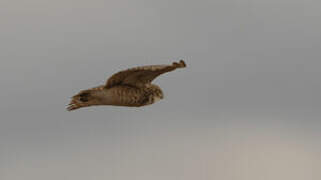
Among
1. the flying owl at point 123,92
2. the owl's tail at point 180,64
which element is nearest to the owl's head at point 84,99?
the flying owl at point 123,92

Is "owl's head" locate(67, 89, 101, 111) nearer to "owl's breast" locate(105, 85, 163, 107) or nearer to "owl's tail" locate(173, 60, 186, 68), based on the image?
"owl's breast" locate(105, 85, 163, 107)

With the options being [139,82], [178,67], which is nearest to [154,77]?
[139,82]

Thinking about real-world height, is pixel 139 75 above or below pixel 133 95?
above

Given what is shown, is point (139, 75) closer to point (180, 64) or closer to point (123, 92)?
point (123, 92)

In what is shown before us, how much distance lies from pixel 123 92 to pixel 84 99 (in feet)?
3.92

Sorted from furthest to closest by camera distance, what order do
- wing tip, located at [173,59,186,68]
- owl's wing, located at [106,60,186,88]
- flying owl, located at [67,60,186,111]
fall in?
flying owl, located at [67,60,186,111] → owl's wing, located at [106,60,186,88] → wing tip, located at [173,59,186,68]

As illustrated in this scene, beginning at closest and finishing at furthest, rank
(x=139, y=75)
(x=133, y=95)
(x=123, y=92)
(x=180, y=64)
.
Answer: (x=180, y=64) < (x=139, y=75) < (x=123, y=92) < (x=133, y=95)

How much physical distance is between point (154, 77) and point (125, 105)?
1.18 m

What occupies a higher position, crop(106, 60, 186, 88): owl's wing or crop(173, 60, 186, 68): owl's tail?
crop(106, 60, 186, 88): owl's wing

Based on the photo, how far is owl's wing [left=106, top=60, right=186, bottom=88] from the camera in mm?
22692

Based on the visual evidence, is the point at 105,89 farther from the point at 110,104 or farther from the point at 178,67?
the point at 178,67

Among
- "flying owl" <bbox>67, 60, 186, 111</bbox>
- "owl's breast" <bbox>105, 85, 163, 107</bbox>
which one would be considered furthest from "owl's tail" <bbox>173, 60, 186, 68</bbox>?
"owl's breast" <bbox>105, 85, 163, 107</bbox>

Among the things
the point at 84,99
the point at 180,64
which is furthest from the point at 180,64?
the point at 84,99

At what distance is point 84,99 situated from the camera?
970 inches
